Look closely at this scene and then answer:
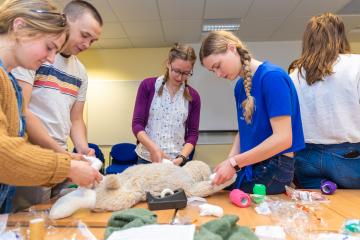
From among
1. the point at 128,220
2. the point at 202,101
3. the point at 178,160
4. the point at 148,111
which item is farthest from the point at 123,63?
the point at 128,220

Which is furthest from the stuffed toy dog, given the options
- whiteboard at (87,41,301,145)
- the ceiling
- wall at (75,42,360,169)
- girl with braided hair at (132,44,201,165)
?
wall at (75,42,360,169)

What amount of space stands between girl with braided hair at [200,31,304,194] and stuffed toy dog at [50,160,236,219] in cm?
9

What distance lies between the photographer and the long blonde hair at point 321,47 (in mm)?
1281

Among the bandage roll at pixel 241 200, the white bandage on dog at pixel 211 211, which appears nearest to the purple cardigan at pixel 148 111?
the bandage roll at pixel 241 200

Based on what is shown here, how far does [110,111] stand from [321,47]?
12.2 ft

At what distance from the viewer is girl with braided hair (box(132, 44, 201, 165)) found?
1694 millimetres

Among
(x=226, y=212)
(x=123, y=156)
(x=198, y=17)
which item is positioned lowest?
(x=123, y=156)

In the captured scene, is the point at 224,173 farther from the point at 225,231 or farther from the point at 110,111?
the point at 110,111

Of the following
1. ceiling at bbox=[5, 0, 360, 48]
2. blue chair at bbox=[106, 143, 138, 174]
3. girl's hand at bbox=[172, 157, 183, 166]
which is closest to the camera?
girl's hand at bbox=[172, 157, 183, 166]

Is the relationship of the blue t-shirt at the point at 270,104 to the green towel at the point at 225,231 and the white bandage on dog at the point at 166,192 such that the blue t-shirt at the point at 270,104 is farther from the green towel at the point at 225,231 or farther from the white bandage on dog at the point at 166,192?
the green towel at the point at 225,231

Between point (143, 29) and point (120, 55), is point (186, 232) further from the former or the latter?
point (120, 55)

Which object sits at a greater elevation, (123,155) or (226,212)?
(226,212)

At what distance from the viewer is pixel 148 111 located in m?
1.78

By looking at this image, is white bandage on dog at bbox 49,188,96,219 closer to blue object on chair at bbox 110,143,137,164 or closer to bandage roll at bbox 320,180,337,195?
bandage roll at bbox 320,180,337,195
